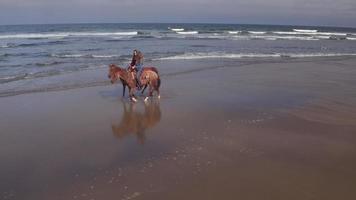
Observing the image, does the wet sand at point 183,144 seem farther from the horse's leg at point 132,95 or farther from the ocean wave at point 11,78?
the ocean wave at point 11,78

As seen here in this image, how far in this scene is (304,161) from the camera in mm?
6926

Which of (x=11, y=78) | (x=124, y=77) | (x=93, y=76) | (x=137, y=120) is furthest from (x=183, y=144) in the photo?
(x=11, y=78)

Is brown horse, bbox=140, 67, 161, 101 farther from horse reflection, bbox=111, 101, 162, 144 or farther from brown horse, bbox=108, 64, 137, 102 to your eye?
horse reflection, bbox=111, 101, 162, 144

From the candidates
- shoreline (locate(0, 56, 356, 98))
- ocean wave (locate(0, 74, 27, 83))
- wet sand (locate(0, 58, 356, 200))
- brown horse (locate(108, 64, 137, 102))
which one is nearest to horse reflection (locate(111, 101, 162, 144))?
wet sand (locate(0, 58, 356, 200))

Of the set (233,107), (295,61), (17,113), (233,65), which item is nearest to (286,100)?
(233,107)

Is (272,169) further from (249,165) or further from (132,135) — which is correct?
(132,135)

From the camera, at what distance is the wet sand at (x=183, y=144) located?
5996 millimetres

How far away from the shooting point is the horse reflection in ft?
28.7

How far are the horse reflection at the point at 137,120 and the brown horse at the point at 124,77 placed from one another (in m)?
0.60

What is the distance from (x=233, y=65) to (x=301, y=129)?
36.8 feet

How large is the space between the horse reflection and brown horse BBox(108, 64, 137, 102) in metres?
0.60

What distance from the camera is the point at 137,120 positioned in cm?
994

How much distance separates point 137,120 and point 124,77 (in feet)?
8.50

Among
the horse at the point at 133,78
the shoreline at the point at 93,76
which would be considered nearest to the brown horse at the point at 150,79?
the horse at the point at 133,78
